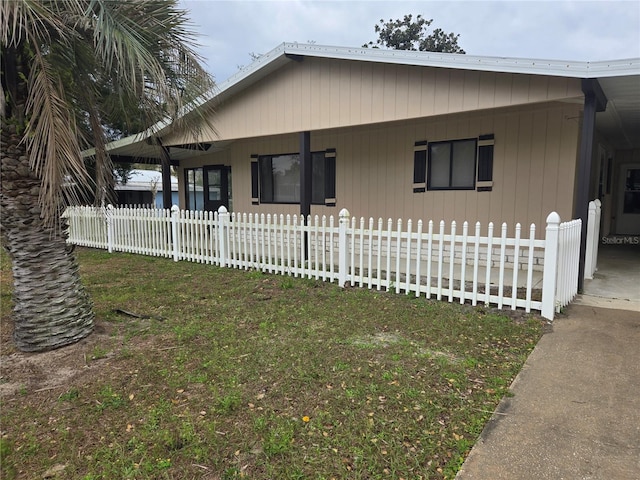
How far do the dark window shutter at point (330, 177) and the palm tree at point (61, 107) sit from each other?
18.3 ft

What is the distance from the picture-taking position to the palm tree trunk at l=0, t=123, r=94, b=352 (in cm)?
378

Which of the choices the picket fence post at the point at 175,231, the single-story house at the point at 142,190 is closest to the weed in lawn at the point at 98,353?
the picket fence post at the point at 175,231

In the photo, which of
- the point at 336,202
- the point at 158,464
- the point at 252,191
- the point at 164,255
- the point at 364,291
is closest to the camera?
the point at 158,464

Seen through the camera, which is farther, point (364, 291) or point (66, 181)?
point (364, 291)

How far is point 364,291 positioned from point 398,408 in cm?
334

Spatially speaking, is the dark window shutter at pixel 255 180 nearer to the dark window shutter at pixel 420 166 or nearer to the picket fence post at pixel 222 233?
the picket fence post at pixel 222 233

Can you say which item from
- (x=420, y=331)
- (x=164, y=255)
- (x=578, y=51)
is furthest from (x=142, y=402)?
(x=578, y=51)

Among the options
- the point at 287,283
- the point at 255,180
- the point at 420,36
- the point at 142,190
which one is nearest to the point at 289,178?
the point at 255,180

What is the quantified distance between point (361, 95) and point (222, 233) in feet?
12.1

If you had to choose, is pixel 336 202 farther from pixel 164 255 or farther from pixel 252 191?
pixel 164 255

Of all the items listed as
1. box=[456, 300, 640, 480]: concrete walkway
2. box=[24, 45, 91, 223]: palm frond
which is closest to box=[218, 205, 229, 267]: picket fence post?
box=[24, 45, 91, 223]: palm frond

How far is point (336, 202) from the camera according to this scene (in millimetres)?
9961

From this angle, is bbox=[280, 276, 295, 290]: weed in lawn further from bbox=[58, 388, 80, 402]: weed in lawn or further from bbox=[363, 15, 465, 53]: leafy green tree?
bbox=[363, 15, 465, 53]: leafy green tree

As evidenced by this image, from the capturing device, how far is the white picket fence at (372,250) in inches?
195
